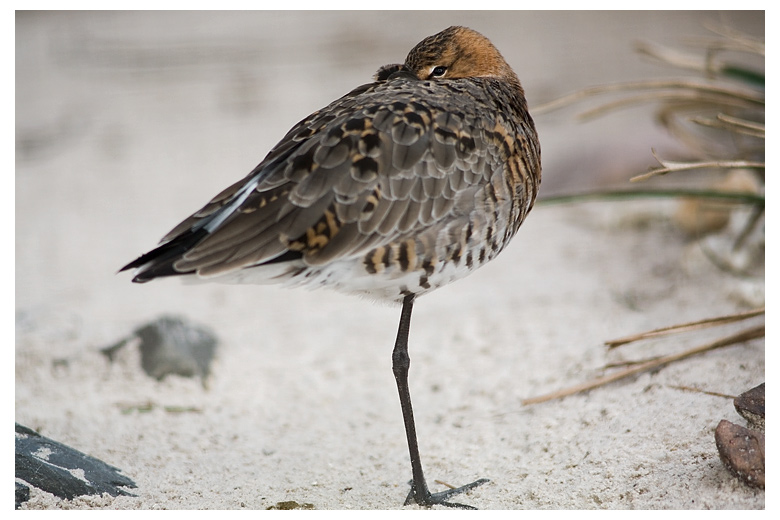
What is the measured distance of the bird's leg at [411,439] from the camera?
8.86 feet

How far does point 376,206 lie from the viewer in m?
2.43

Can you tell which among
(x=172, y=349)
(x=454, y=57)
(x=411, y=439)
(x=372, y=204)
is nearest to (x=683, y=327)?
(x=411, y=439)

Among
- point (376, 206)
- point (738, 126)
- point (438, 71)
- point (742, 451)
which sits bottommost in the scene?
point (742, 451)

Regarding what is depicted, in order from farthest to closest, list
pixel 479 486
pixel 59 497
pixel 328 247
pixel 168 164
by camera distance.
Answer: pixel 168 164, pixel 479 486, pixel 59 497, pixel 328 247

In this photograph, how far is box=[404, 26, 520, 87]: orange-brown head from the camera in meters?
2.90

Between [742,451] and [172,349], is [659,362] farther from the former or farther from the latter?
[172,349]

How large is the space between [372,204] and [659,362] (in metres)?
1.52

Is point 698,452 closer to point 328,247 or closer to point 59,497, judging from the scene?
point 328,247

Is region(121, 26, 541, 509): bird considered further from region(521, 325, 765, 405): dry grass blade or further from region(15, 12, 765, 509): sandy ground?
region(521, 325, 765, 405): dry grass blade

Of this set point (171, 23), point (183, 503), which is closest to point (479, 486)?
point (183, 503)

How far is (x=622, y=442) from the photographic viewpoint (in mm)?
2887

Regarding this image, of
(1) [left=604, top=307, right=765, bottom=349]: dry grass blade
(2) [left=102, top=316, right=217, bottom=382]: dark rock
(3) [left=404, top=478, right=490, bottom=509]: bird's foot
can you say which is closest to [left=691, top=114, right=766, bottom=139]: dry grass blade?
(1) [left=604, top=307, right=765, bottom=349]: dry grass blade

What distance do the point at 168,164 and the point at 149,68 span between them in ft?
5.15

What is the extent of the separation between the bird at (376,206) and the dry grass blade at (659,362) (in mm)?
814
